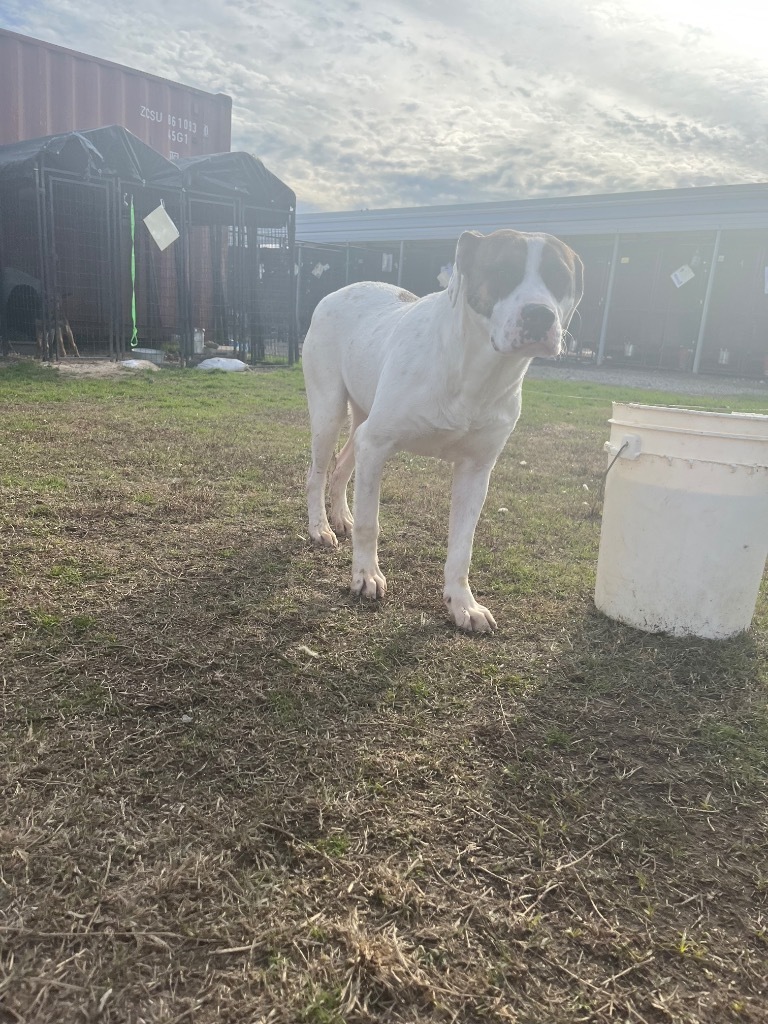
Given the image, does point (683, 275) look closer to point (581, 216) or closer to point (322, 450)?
point (581, 216)

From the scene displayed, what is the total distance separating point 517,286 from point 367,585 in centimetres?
129

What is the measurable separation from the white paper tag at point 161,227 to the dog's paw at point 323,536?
791 cm

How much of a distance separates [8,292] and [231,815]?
10514mm

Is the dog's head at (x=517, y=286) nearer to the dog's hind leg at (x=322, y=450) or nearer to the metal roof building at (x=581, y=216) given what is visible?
the dog's hind leg at (x=322, y=450)

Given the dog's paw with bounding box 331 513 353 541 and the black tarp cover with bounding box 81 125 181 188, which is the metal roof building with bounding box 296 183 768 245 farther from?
the dog's paw with bounding box 331 513 353 541

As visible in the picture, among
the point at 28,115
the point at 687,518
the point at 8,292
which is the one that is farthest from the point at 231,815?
the point at 28,115

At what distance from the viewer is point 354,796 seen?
1.70 m

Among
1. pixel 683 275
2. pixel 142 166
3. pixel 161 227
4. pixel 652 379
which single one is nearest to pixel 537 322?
pixel 161 227

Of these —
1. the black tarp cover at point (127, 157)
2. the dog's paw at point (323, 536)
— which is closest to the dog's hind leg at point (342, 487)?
the dog's paw at point (323, 536)

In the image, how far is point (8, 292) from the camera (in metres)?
10.0

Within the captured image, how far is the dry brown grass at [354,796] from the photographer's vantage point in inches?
48.7

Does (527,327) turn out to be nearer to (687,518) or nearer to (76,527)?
(687,518)

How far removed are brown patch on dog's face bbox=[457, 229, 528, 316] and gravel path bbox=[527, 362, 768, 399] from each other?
11293 millimetres

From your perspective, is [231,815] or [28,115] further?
[28,115]
